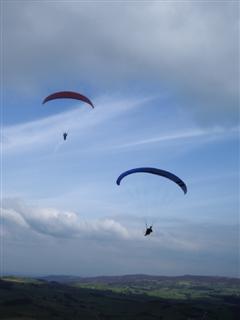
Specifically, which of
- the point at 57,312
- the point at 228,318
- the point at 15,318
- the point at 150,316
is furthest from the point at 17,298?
the point at 228,318

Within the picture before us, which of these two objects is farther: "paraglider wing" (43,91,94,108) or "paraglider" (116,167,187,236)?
"paraglider wing" (43,91,94,108)

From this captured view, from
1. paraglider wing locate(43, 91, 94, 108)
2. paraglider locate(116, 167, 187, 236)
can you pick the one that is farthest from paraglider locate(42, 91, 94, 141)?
paraglider locate(116, 167, 187, 236)

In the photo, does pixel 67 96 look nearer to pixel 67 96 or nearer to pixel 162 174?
pixel 67 96

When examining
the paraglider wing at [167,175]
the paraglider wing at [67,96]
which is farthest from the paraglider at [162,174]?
the paraglider wing at [67,96]

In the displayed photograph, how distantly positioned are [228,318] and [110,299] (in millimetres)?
Answer: 53618

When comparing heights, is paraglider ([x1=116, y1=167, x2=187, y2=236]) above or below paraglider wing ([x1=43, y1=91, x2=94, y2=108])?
below

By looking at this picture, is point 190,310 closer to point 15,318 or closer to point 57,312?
point 57,312

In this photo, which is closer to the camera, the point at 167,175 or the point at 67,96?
the point at 167,175

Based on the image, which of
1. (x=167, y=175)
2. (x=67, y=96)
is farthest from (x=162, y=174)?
(x=67, y=96)

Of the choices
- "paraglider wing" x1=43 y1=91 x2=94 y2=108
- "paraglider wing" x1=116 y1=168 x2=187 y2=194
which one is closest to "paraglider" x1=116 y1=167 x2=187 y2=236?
"paraglider wing" x1=116 y1=168 x2=187 y2=194

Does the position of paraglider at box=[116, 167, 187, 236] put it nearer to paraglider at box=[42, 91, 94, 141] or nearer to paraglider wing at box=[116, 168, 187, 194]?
paraglider wing at box=[116, 168, 187, 194]

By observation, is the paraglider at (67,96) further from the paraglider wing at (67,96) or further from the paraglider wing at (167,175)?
the paraglider wing at (167,175)

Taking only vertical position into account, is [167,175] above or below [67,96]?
below

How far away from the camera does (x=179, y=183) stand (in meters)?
46.7
